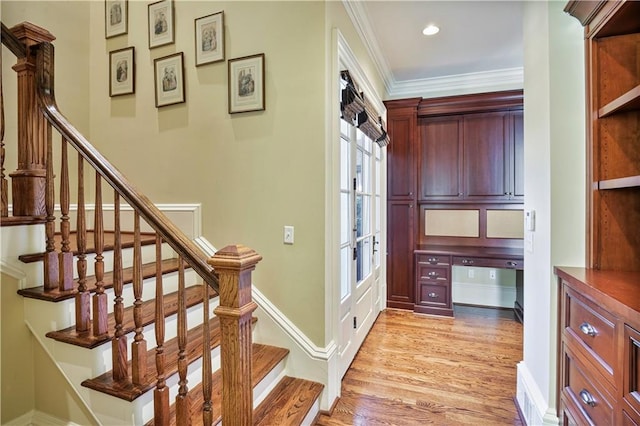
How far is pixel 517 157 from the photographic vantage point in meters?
3.74

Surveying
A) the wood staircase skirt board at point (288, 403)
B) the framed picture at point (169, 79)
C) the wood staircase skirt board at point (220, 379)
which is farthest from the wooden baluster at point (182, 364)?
the framed picture at point (169, 79)

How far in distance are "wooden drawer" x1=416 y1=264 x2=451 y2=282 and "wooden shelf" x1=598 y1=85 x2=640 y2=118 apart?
253 centimetres

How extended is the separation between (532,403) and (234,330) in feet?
5.85

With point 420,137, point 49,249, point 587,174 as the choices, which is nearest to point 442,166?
point 420,137

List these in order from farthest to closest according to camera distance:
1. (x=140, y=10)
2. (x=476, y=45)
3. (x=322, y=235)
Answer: (x=476, y=45)
(x=140, y=10)
(x=322, y=235)

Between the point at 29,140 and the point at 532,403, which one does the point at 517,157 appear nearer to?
the point at 532,403

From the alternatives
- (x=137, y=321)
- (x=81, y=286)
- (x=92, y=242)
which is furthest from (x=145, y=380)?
(x=92, y=242)

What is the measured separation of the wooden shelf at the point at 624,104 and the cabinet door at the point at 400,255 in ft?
8.28

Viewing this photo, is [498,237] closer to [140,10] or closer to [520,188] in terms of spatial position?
[520,188]

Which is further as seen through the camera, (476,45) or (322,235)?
(476,45)

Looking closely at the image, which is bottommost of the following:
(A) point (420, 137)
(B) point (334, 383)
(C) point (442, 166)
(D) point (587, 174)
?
(B) point (334, 383)

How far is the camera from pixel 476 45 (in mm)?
3195

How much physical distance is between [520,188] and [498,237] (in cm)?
65

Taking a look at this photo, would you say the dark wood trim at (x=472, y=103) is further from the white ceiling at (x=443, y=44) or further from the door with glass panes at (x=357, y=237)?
the door with glass panes at (x=357, y=237)
